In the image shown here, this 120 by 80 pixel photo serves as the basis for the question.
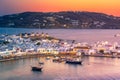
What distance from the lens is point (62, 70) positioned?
13.9m

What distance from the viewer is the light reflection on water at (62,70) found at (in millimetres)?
12281

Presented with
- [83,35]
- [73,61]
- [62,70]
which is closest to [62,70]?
[62,70]

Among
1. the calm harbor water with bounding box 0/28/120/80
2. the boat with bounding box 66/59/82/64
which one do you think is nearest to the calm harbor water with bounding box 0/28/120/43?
the boat with bounding box 66/59/82/64

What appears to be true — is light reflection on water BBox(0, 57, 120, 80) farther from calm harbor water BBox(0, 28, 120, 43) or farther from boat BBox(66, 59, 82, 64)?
calm harbor water BBox(0, 28, 120, 43)

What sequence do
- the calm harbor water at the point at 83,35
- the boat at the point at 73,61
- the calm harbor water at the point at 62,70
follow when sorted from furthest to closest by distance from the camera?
the calm harbor water at the point at 83,35, the boat at the point at 73,61, the calm harbor water at the point at 62,70

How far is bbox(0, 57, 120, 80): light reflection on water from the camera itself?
12.3 m

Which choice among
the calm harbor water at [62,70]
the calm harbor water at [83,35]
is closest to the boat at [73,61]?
the calm harbor water at [62,70]

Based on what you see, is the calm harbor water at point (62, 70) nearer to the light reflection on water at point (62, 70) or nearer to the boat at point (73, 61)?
the light reflection on water at point (62, 70)

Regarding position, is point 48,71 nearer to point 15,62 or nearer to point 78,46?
point 15,62

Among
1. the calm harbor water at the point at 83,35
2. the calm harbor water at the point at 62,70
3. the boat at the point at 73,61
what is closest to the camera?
the calm harbor water at the point at 62,70

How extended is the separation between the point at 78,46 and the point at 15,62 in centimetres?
615

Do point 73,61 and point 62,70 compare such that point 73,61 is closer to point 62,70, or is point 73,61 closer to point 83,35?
point 62,70

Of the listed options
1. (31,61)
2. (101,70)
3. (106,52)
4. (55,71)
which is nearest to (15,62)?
(31,61)

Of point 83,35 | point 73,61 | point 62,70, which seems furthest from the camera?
point 83,35
